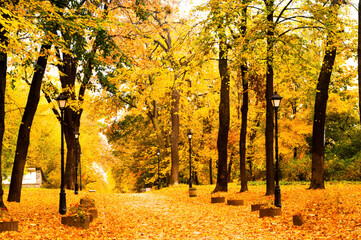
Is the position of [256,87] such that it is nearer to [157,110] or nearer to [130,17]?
[130,17]

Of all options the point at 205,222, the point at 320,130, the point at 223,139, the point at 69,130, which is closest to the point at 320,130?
the point at 320,130

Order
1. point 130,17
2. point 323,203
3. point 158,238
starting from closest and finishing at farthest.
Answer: point 158,238, point 323,203, point 130,17

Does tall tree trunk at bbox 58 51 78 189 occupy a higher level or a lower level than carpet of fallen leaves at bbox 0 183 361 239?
higher

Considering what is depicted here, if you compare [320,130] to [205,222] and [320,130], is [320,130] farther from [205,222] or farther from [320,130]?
[205,222]

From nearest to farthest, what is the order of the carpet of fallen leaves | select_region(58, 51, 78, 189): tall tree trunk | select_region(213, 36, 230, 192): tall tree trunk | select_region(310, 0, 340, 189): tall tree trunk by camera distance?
the carpet of fallen leaves < select_region(310, 0, 340, 189): tall tree trunk < select_region(213, 36, 230, 192): tall tree trunk < select_region(58, 51, 78, 189): tall tree trunk

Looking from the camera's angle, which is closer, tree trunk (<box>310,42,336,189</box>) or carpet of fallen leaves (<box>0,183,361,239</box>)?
carpet of fallen leaves (<box>0,183,361,239</box>)

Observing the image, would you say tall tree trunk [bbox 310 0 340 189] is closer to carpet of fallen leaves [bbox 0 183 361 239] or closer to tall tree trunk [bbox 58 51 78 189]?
carpet of fallen leaves [bbox 0 183 361 239]

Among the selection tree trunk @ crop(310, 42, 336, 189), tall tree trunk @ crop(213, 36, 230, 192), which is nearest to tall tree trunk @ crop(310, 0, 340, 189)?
tree trunk @ crop(310, 42, 336, 189)

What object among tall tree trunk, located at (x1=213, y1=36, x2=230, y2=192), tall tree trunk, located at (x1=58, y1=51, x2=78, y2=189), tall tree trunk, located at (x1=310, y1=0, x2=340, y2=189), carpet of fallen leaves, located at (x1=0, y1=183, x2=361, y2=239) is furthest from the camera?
tall tree trunk, located at (x1=58, y1=51, x2=78, y2=189)

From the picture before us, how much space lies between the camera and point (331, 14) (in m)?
14.6

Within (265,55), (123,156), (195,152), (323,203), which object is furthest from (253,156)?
(323,203)

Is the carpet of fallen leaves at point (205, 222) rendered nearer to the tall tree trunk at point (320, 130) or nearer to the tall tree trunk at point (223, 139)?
the tall tree trunk at point (320, 130)

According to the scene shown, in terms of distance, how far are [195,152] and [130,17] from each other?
15.9 m

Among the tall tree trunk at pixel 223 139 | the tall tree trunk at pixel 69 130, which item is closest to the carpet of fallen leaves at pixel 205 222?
the tall tree trunk at pixel 223 139
